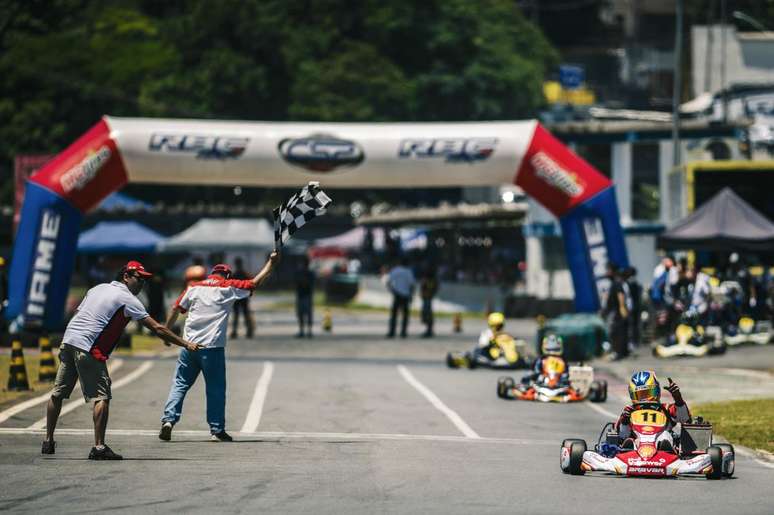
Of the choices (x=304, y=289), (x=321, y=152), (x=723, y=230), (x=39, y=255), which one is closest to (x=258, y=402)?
(x=39, y=255)

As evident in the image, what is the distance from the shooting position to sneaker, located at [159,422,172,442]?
15258mm

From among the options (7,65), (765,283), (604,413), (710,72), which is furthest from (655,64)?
(604,413)

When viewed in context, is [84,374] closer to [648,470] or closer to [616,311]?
[648,470]

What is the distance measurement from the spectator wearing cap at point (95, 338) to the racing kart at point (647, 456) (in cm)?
399

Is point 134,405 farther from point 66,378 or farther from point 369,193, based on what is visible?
point 369,193

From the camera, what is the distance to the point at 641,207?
52.2m

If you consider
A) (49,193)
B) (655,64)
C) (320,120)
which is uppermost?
(655,64)

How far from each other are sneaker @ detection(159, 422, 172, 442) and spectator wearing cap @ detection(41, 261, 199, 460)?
4.85ft

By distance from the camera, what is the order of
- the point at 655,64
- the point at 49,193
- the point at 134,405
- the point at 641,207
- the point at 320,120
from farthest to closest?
1. the point at 655,64
2. the point at 320,120
3. the point at 641,207
4. the point at 49,193
5. the point at 134,405

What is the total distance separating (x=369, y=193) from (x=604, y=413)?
6186 centimetres

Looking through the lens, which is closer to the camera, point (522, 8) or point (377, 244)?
point (377, 244)

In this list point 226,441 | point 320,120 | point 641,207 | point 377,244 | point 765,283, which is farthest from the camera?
point 377,244

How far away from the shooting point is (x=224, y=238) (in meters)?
60.0

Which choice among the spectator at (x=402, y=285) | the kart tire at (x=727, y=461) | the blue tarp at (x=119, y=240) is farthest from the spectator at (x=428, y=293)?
the kart tire at (x=727, y=461)
